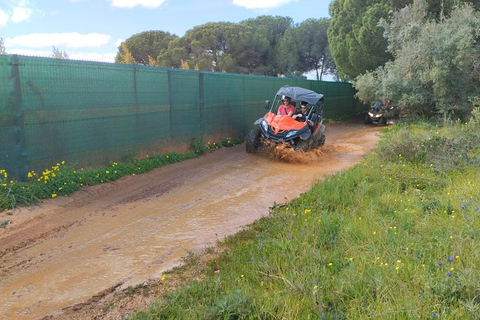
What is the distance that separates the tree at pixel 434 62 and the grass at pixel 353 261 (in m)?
7.33

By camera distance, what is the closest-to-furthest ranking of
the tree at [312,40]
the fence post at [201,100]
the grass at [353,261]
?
the grass at [353,261] < the fence post at [201,100] < the tree at [312,40]

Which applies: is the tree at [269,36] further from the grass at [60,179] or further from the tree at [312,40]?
the grass at [60,179]

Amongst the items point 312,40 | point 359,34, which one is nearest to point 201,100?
point 359,34

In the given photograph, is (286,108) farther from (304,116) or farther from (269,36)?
(269,36)

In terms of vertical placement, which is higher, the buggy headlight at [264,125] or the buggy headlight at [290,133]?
the buggy headlight at [264,125]

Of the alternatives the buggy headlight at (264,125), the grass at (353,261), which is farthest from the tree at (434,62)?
the grass at (353,261)

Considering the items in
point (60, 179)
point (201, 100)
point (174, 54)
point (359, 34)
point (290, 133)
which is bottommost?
point (60, 179)

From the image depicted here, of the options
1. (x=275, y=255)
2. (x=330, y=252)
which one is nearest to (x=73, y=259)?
(x=275, y=255)

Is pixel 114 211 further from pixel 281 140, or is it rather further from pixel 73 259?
pixel 281 140

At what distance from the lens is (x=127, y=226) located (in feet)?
18.7

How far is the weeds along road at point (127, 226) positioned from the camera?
4082 millimetres

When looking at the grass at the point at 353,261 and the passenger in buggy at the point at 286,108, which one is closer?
the grass at the point at 353,261

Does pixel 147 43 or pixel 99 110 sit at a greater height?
pixel 147 43

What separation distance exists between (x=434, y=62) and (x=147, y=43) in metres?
34.7
